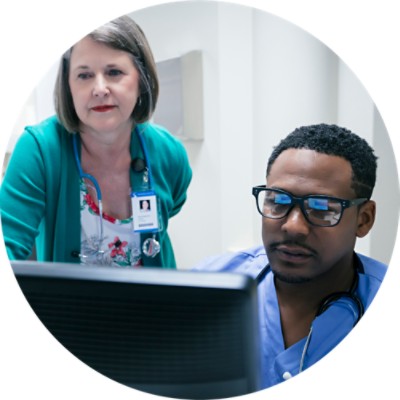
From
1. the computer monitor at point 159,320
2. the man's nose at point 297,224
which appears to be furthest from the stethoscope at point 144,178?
the computer monitor at point 159,320

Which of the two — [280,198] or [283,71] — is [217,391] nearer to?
[280,198]

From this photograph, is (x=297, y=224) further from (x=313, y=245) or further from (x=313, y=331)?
(x=313, y=331)

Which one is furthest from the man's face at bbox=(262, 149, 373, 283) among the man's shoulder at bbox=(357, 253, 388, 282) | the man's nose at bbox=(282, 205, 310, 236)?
the man's shoulder at bbox=(357, 253, 388, 282)

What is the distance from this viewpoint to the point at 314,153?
93 cm

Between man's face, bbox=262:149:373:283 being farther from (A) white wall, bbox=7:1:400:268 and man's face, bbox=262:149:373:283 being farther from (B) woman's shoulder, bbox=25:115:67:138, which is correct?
(B) woman's shoulder, bbox=25:115:67:138

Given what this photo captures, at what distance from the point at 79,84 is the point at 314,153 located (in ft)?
1.77

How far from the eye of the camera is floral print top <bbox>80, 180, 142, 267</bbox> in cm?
119

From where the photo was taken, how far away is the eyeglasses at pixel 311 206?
89 centimetres

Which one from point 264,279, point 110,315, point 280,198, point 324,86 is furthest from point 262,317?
point 324,86

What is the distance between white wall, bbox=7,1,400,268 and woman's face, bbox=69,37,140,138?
6.4 inches

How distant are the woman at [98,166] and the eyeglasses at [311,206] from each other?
38cm

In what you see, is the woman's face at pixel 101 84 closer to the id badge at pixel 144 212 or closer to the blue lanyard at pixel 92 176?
the blue lanyard at pixel 92 176

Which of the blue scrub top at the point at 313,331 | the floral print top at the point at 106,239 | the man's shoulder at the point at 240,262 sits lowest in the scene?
the blue scrub top at the point at 313,331

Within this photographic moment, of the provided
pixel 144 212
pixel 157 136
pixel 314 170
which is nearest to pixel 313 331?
pixel 314 170
